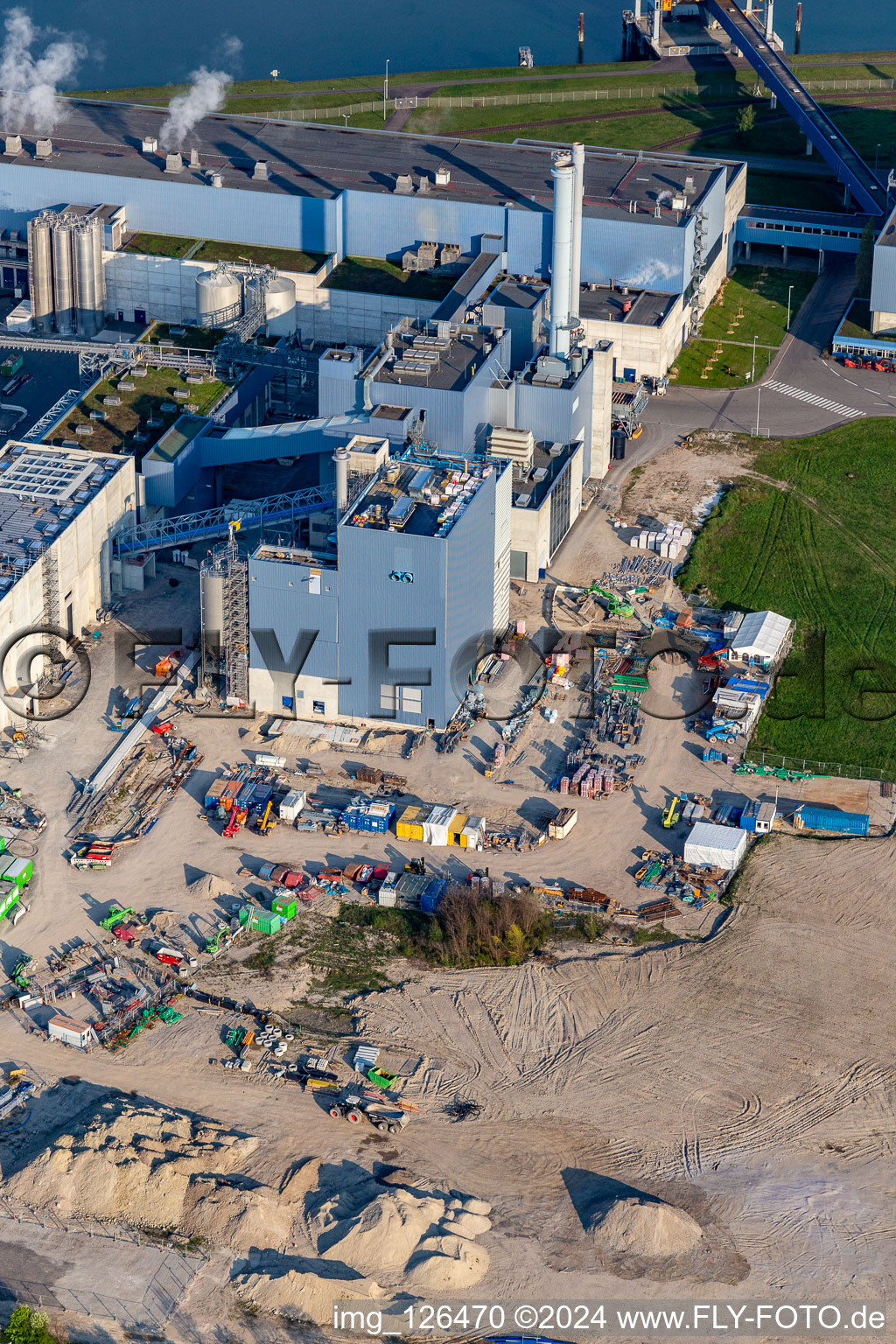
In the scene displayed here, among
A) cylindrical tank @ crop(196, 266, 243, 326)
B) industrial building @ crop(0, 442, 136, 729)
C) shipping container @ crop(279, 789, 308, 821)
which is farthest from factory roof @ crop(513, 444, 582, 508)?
cylindrical tank @ crop(196, 266, 243, 326)

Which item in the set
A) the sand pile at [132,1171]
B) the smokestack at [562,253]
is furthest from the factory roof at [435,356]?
the sand pile at [132,1171]

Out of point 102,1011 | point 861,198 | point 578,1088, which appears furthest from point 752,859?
point 861,198

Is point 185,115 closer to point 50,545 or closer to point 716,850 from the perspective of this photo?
point 50,545

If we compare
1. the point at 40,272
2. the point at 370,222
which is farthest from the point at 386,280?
the point at 40,272

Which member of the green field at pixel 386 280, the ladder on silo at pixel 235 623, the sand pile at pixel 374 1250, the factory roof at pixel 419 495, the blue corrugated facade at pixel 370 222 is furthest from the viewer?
the blue corrugated facade at pixel 370 222

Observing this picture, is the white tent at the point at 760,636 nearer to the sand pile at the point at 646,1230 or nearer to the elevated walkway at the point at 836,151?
the sand pile at the point at 646,1230

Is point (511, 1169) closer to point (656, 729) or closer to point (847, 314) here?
point (656, 729)
